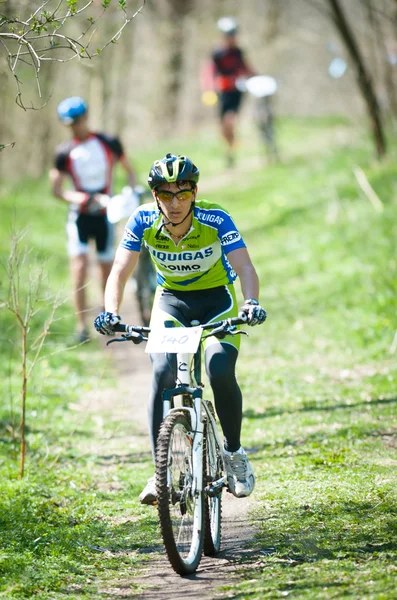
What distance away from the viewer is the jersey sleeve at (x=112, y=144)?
10.5m

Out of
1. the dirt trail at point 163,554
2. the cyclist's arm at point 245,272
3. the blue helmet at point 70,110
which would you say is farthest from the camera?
the blue helmet at point 70,110

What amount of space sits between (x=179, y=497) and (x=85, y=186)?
258 inches

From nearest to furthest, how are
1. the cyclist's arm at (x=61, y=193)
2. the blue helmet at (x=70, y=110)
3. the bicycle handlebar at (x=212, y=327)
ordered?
the bicycle handlebar at (x=212, y=327) → the blue helmet at (x=70, y=110) → the cyclist's arm at (x=61, y=193)

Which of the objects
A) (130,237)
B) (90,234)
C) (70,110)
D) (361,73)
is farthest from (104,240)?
(361,73)

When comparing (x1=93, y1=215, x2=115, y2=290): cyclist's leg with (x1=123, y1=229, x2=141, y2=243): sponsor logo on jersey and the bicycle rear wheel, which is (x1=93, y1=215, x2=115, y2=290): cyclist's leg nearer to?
(x1=123, y1=229, x2=141, y2=243): sponsor logo on jersey

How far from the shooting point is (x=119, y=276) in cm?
525

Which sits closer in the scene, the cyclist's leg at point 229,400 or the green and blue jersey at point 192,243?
the cyclist's leg at point 229,400

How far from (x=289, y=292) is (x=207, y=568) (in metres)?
8.10

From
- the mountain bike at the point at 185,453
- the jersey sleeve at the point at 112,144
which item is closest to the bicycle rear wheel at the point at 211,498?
the mountain bike at the point at 185,453

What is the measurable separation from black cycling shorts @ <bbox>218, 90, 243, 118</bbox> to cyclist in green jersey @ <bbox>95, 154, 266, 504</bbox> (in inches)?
581

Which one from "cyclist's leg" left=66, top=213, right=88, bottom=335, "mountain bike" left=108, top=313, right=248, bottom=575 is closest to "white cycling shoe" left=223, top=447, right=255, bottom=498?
"mountain bike" left=108, top=313, right=248, bottom=575

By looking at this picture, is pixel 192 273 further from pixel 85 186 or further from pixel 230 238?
pixel 85 186

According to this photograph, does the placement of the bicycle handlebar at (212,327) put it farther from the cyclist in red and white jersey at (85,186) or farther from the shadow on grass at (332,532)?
the cyclist in red and white jersey at (85,186)

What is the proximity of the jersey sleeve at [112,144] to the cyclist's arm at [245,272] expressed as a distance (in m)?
5.64
